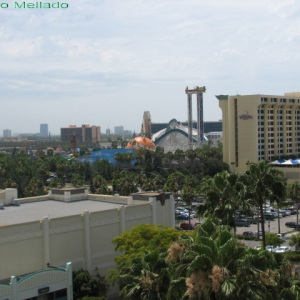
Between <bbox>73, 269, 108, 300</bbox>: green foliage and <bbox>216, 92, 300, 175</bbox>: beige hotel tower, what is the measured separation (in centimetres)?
8343

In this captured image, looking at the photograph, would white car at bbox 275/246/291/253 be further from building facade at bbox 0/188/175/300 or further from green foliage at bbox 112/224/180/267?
green foliage at bbox 112/224/180/267

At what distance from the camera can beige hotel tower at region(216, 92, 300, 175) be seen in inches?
4427

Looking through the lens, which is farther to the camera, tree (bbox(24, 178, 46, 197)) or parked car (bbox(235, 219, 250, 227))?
tree (bbox(24, 178, 46, 197))

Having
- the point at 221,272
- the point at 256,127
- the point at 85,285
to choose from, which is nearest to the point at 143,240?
the point at 85,285

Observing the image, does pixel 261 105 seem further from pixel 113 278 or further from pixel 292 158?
pixel 113 278

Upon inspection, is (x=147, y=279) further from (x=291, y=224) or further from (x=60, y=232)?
(x=291, y=224)

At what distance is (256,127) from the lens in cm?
11219

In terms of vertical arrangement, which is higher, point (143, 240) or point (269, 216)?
point (143, 240)

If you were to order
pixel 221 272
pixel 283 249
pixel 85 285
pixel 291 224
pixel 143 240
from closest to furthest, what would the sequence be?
pixel 221 272 → pixel 143 240 → pixel 85 285 → pixel 283 249 → pixel 291 224

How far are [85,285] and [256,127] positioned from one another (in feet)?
279

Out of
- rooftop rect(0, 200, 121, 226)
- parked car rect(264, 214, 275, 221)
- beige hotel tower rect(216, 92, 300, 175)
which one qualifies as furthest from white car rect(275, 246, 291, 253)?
beige hotel tower rect(216, 92, 300, 175)

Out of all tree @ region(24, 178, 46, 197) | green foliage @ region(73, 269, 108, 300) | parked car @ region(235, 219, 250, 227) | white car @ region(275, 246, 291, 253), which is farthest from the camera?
tree @ region(24, 178, 46, 197)

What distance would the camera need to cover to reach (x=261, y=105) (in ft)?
371

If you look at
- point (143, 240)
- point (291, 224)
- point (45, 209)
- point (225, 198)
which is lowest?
point (291, 224)
